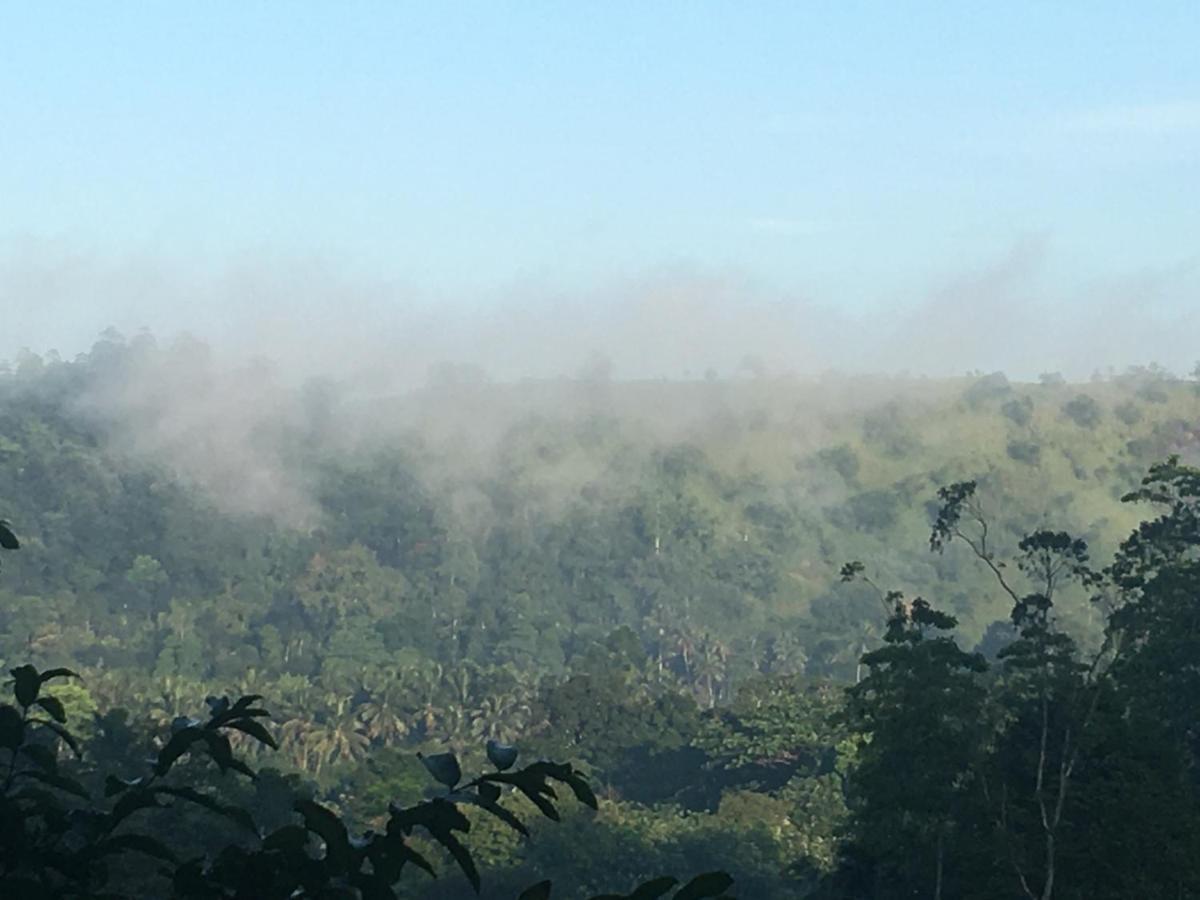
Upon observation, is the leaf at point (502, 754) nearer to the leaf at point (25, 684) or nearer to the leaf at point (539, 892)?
the leaf at point (539, 892)

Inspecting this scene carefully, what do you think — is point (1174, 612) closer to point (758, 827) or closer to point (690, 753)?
point (758, 827)

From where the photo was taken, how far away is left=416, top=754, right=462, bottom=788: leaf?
13.9 feet

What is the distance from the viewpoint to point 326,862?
4.35 metres

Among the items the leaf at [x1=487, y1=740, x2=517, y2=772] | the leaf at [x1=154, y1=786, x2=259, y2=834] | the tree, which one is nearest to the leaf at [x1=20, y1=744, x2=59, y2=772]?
the leaf at [x1=154, y1=786, x2=259, y2=834]

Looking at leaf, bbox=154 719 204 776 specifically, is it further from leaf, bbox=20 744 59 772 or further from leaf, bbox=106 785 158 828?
leaf, bbox=20 744 59 772

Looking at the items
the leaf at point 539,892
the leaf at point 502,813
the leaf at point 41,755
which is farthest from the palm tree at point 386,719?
the leaf at point 539,892

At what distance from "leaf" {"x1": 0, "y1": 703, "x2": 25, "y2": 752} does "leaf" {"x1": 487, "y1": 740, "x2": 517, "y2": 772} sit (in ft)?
4.06

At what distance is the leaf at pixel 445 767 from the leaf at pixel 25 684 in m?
A: 1.08

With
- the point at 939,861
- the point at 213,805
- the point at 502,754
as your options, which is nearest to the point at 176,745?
the point at 213,805

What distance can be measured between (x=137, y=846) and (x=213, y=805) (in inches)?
11.0

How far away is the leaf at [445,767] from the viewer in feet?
13.9

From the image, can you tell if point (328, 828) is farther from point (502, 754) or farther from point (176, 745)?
point (176, 745)

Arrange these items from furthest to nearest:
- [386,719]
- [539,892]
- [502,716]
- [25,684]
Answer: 1. [386,719]
2. [502,716]
3. [25,684]
4. [539,892]

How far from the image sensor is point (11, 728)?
482 cm
